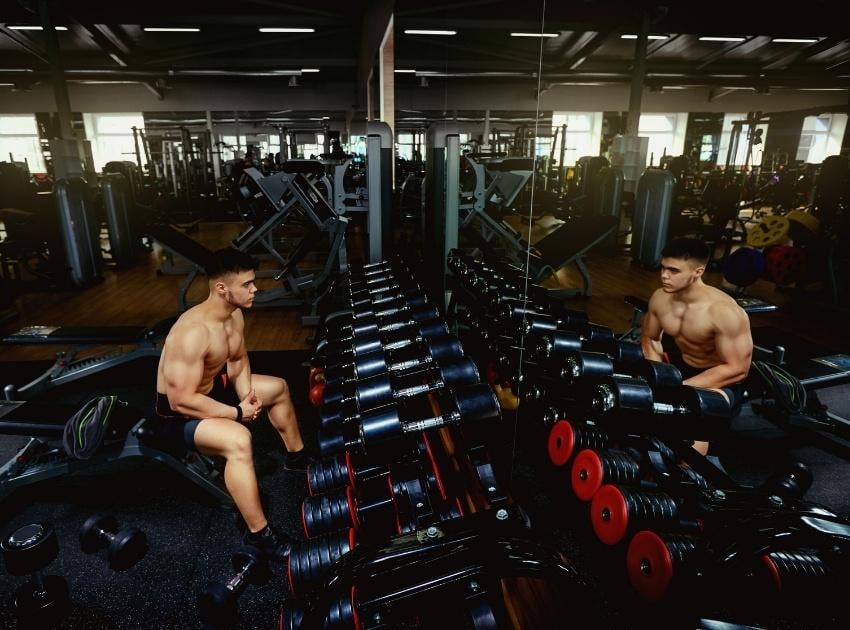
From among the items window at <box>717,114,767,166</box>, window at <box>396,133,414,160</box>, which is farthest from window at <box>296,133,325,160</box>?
window at <box>717,114,767,166</box>

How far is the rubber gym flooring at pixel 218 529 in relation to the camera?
4.67ft

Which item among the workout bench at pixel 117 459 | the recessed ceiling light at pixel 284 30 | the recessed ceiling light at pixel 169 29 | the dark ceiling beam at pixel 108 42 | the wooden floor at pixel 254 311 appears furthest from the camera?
the recessed ceiling light at pixel 169 29

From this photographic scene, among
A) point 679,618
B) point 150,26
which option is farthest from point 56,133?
point 679,618

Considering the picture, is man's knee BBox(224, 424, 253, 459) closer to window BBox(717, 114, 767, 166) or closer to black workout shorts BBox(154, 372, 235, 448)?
black workout shorts BBox(154, 372, 235, 448)

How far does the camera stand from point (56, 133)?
1017 cm

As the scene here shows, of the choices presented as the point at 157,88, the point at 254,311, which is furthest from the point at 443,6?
the point at 157,88

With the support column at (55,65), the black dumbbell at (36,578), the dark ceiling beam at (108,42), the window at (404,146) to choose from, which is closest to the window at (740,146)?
the window at (404,146)

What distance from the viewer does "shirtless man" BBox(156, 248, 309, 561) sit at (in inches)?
64.8

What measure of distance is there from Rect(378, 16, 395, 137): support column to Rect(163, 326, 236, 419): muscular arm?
322cm

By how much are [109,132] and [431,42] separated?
749 centimetres

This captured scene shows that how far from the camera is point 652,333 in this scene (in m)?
2.22

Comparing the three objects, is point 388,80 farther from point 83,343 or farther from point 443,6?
point 83,343

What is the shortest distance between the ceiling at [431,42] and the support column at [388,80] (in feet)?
1.09

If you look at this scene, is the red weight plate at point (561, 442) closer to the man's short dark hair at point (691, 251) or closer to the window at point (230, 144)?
the man's short dark hair at point (691, 251)
